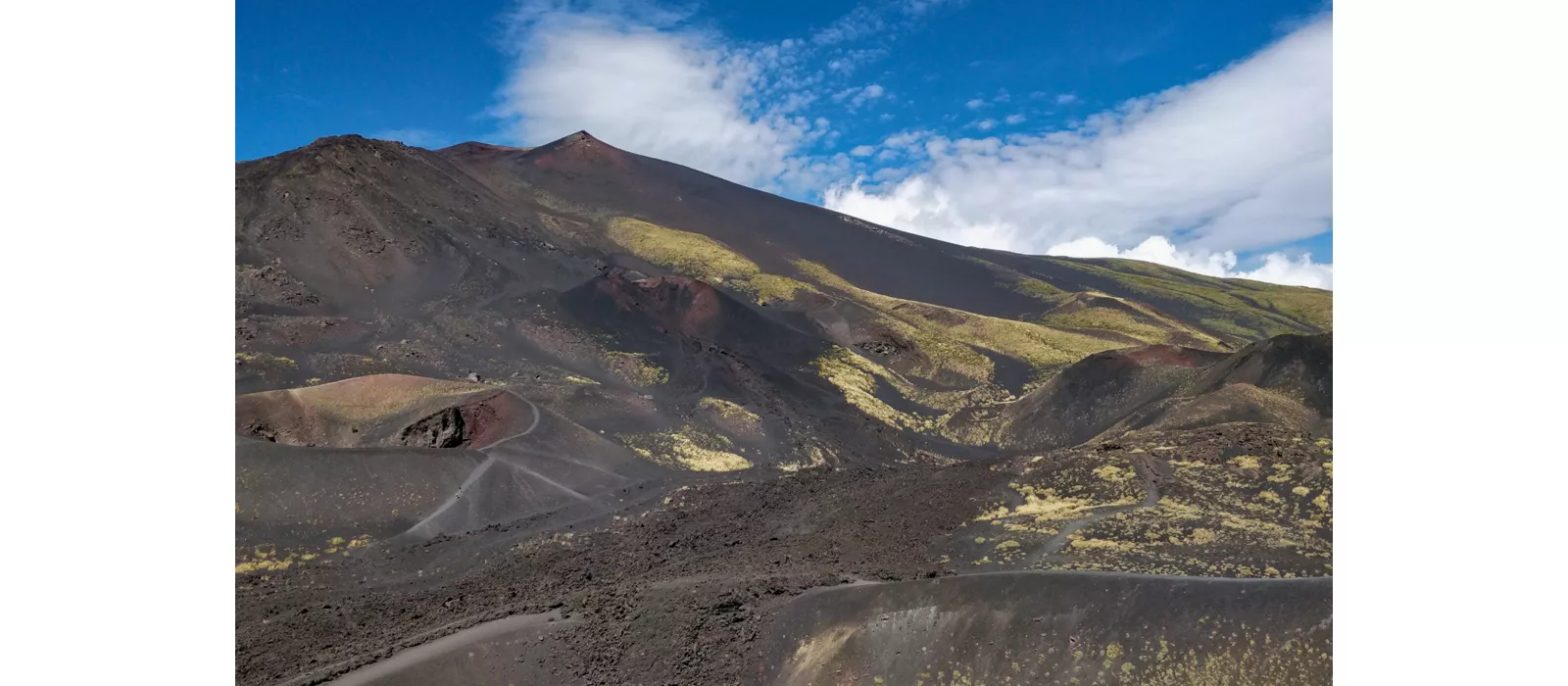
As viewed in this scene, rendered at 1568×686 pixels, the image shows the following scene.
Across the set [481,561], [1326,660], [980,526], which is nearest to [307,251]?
[481,561]

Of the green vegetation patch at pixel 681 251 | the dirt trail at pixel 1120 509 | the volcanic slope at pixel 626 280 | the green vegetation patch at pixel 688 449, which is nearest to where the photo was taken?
the dirt trail at pixel 1120 509

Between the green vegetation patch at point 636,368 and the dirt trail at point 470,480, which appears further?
the green vegetation patch at point 636,368

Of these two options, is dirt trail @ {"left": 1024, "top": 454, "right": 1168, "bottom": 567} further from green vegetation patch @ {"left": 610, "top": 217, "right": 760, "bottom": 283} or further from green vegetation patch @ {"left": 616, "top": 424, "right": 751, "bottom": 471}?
green vegetation patch @ {"left": 610, "top": 217, "right": 760, "bottom": 283}

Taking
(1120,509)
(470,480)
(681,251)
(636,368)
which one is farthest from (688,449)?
(681,251)

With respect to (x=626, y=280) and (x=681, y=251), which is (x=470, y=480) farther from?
(x=681, y=251)

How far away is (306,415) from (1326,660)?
36.5m

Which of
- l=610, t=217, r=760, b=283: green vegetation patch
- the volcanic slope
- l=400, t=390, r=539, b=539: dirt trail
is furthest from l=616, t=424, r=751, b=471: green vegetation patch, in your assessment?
l=610, t=217, r=760, b=283: green vegetation patch

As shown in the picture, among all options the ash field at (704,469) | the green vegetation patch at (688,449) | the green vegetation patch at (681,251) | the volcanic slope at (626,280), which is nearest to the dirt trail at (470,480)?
the ash field at (704,469)

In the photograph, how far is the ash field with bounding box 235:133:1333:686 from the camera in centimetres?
1627

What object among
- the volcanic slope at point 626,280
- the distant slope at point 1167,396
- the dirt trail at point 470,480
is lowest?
the dirt trail at point 470,480

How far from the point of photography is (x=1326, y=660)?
13.3 m

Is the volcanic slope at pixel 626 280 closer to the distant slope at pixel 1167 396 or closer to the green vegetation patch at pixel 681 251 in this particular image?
the green vegetation patch at pixel 681 251

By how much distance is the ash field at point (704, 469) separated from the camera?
1627cm

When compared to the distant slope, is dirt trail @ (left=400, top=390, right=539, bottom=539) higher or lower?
lower
